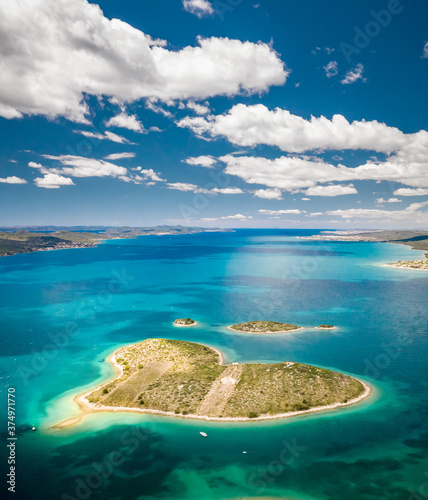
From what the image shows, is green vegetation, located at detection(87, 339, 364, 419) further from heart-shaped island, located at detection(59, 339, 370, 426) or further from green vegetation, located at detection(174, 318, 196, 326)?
green vegetation, located at detection(174, 318, 196, 326)

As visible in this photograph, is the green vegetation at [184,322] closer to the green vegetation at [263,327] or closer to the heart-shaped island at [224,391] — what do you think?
the green vegetation at [263,327]

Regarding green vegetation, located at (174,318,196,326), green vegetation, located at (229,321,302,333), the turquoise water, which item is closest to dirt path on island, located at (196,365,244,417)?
the turquoise water

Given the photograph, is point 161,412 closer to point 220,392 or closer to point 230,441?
point 220,392

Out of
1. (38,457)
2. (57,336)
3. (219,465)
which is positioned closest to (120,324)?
(57,336)

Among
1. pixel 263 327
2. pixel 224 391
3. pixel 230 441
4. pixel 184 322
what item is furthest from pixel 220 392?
pixel 184 322

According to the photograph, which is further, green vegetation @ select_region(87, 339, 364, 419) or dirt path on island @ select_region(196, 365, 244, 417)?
green vegetation @ select_region(87, 339, 364, 419)

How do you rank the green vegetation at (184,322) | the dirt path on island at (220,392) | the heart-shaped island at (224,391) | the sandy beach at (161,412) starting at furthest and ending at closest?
the green vegetation at (184,322), the heart-shaped island at (224,391), the dirt path on island at (220,392), the sandy beach at (161,412)

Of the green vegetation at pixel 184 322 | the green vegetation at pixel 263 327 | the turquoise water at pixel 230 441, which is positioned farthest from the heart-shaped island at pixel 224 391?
the green vegetation at pixel 184 322
